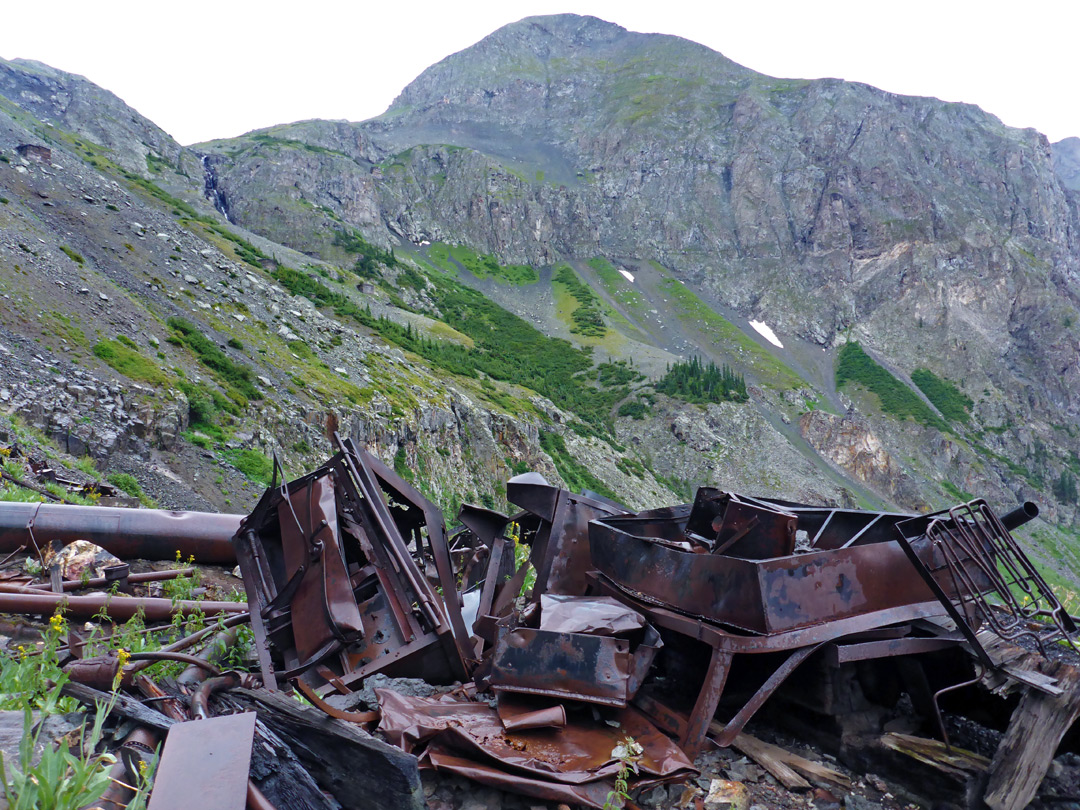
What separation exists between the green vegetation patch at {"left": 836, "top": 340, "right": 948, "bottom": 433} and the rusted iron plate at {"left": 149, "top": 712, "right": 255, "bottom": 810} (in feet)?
397

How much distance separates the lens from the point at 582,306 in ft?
401

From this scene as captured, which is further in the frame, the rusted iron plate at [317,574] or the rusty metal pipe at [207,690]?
the rusted iron plate at [317,574]

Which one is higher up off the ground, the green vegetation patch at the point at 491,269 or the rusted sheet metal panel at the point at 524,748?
the green vegetation patch at the point at 491,269

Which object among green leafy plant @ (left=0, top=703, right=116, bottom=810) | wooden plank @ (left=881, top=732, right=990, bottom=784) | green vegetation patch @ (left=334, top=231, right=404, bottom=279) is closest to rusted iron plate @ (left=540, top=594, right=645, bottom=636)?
wooden plank @ (left=881, top=732, right=990, bottom=784)

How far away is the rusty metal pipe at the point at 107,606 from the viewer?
14.6 feet

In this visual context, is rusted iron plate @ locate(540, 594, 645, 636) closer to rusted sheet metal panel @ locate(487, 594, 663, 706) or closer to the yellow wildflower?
rusted sheet metal panel @ locate(487, 594, 663, 706)

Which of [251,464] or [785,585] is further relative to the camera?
[251,464]

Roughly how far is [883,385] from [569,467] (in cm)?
9128

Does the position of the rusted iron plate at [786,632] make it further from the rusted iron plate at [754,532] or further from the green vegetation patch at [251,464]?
the green vegetation patch at [251,464]

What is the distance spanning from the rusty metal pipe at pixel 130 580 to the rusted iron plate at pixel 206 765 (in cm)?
357

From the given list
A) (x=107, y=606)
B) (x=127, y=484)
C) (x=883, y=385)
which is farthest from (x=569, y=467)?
(x=883, y=385)

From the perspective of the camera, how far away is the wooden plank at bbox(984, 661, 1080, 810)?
3180mm

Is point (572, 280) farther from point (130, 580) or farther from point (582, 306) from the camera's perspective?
point (130, 580)

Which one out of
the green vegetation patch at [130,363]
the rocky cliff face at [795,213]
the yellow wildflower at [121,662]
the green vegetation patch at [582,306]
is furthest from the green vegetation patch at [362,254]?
the yellow wildflower at [121,662]
